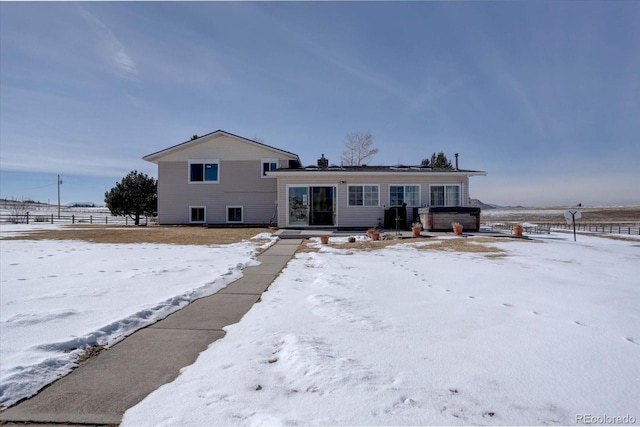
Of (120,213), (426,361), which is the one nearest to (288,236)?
(426,361)

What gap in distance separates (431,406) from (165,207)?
808 inches

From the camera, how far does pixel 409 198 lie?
16.2m

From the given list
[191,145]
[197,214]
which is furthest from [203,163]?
[197,214]

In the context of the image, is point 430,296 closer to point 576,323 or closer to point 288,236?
point 576,323

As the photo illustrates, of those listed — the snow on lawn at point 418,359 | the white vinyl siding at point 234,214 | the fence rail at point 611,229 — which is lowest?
the snow on lawn at point 418,359

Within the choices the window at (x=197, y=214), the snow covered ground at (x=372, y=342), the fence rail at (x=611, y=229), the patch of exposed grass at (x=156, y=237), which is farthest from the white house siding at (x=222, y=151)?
the fence rail at (x=611, y=229)

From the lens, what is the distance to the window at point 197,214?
19750 mm

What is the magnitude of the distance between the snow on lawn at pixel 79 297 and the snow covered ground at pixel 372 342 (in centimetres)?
2

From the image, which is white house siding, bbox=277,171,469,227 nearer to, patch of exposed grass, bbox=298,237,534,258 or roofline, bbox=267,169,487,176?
roofline, bbox=267,169,487,176

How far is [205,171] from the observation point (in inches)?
777

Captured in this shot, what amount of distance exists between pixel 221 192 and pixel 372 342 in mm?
18133

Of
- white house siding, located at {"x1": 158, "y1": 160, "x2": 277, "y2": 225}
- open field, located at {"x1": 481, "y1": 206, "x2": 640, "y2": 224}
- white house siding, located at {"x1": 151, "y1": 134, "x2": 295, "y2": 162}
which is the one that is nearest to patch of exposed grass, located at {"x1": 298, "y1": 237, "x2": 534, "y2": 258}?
white house siding, located at {"x1": 158, "y1": 160, "x2": 277, "y2": 225}

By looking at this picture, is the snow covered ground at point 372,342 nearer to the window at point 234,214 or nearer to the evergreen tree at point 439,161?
the window at point 234,214

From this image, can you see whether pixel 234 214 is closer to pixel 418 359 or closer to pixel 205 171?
pixel 205 171
